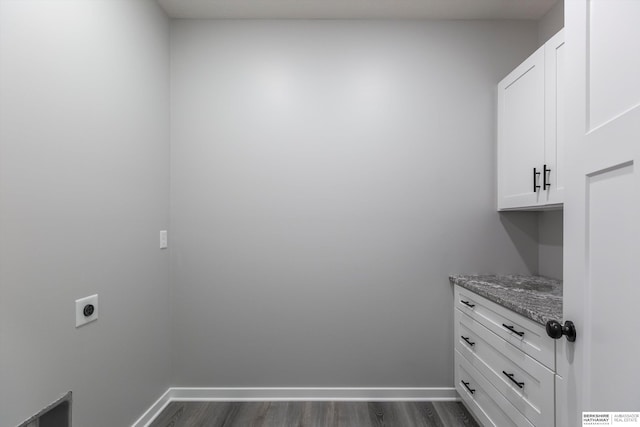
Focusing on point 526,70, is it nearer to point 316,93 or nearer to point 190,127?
point 316,93

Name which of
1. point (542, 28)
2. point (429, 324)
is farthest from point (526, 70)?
point (429, 324)

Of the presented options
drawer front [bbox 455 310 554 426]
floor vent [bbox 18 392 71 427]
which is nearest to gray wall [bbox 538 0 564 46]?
drawer front [bbox 455 310 554 426]

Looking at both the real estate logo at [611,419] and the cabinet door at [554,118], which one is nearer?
the real estate logo at [611,419]

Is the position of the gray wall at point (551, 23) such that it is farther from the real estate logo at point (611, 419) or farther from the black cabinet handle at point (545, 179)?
the real estate logo at point (611, 419)

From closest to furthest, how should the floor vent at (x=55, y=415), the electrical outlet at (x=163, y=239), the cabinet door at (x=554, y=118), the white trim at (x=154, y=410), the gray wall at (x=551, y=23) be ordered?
the floor vent at (x=55, y=415), the cabinet door at (x=554, y=118), the white trim at (x=154, y=410), the gray wall at (x=551, y=23), the electrical outlet at (x=163, y=239)

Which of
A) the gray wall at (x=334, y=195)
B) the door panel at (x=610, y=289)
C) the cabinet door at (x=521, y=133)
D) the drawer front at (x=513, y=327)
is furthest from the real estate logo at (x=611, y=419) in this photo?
the gray wall at (x=334, y=195)

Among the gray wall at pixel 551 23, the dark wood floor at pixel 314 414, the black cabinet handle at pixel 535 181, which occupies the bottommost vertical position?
the dark wood floor at pixel 314 414

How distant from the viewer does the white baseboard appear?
2457 mm

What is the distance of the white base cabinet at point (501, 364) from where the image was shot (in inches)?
57.6

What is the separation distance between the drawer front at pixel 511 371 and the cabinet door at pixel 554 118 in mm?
848

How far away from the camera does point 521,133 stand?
7.11ft

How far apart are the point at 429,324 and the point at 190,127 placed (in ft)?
7.38

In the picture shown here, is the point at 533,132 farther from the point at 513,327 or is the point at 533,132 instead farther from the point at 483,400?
the point at 483,400

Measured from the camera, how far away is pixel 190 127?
249cm
